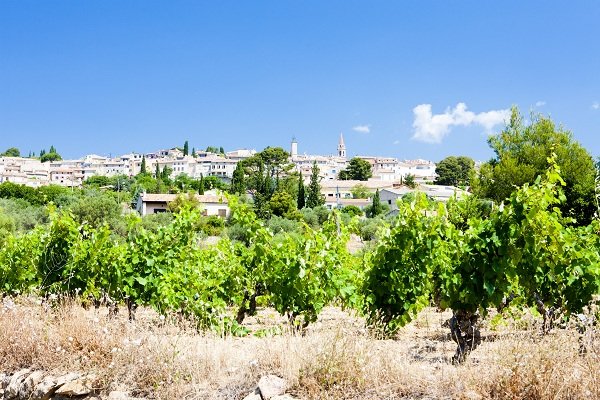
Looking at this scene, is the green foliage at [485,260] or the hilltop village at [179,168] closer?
the green foliage at [485,260]

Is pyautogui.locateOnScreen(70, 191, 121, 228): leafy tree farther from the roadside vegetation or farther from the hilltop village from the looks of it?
the hilltop village

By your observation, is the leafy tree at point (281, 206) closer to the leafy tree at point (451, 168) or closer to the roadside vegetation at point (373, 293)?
the roadside vegetation at point (373, 293)

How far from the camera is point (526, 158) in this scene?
24.4m

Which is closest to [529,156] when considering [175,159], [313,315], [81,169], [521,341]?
[313,315]

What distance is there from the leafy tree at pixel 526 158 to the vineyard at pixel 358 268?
1708 centimetres

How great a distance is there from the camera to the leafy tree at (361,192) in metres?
65.8

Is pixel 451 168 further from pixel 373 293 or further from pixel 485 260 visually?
pixel 485 260

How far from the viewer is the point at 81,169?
114 meters

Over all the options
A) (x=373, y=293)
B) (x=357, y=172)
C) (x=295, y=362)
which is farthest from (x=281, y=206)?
(x=357, y=172)

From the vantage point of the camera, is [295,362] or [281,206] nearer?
[295,362]

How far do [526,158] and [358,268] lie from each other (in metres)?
19.0

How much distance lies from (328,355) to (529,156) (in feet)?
76.5

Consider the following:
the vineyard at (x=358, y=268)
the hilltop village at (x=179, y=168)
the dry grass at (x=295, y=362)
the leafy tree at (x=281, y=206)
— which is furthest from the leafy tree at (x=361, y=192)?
the dry grass at (x=295, y=362)

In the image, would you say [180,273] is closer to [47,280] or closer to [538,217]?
[47,280]
